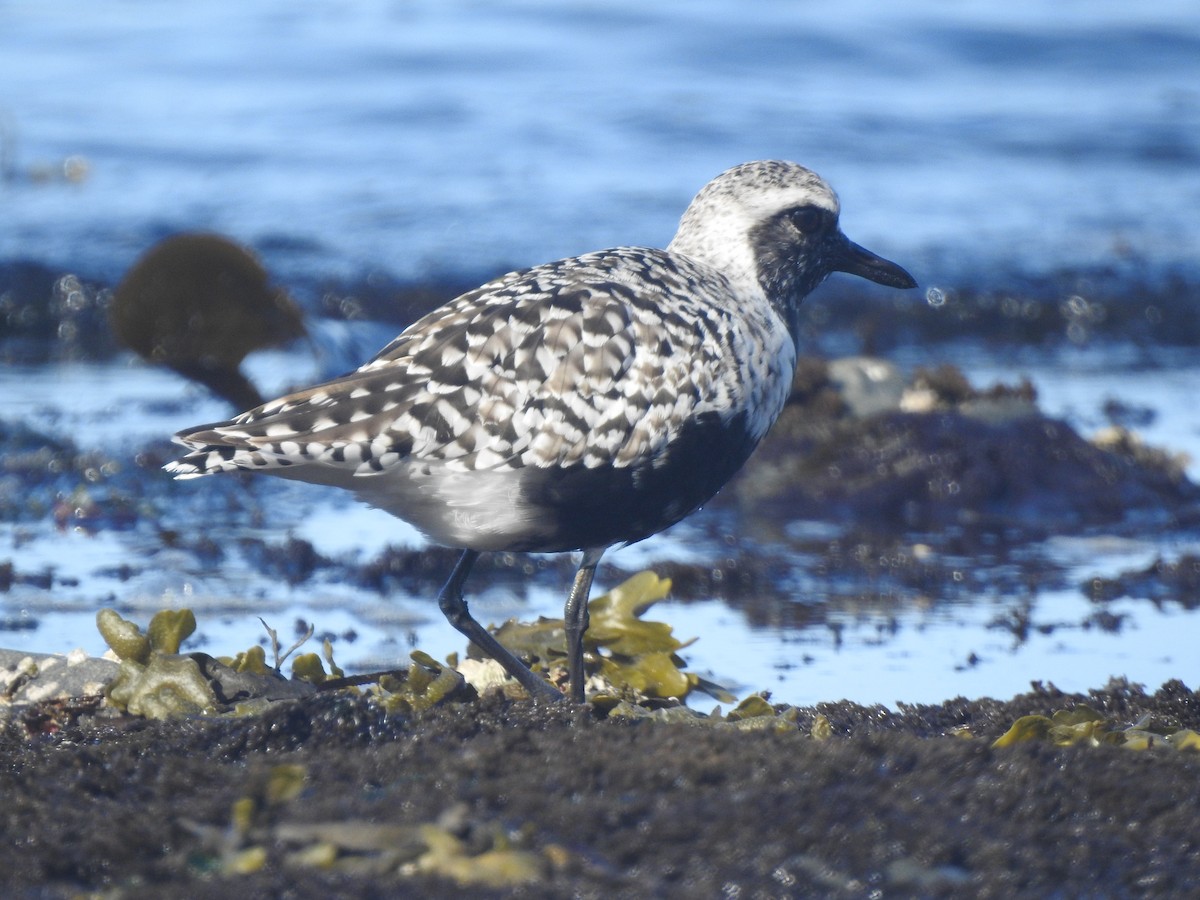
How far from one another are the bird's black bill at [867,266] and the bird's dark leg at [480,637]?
1.66 meters

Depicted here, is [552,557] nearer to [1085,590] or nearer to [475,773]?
[1085,590]

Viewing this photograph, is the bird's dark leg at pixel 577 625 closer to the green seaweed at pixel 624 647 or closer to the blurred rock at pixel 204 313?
the green seaweed at pixel 624 647

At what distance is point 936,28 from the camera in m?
20.1

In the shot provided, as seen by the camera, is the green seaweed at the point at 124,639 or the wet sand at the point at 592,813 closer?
the wet sand at the point at 592,813

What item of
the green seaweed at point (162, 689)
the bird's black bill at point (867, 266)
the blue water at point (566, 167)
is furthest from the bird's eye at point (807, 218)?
the green seaweed at point (162, 689)

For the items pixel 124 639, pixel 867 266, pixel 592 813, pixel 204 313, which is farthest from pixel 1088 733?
pixel 204 313

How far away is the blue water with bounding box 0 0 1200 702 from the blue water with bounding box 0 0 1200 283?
0.17ft

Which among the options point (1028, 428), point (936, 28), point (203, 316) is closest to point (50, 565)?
point (203, 316)

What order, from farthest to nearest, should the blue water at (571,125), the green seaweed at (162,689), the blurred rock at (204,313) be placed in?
the blue water at (571,125) < the blurred rock at (204,313) < the green seaweed at (162,689)

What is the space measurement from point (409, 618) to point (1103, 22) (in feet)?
57.8

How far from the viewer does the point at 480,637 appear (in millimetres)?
4527

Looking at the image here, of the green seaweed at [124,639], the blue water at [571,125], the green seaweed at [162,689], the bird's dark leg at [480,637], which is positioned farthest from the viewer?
the blue water at [571,125]

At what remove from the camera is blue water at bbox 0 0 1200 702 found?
5816 mm

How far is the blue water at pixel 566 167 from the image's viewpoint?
5.82 m
